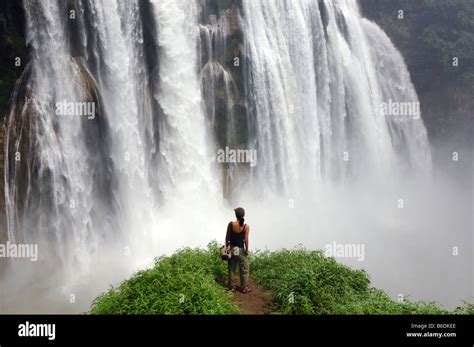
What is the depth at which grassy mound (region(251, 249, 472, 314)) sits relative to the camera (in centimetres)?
714

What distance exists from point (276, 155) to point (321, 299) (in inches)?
454

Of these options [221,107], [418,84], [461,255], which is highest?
[418,84]

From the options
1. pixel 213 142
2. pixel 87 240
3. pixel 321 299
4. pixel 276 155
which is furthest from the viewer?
pixel 276 155

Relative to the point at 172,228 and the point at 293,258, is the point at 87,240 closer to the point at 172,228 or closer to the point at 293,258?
the point at 172,228

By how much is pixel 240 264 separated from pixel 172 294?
4.05 ft

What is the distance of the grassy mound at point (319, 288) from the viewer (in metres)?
7.14

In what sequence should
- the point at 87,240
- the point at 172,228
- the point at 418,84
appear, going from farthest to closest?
the point at 418,84 → the point at 172,228 → the point at 87,240

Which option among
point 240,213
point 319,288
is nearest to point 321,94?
point 319,288

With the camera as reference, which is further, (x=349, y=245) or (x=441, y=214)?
(x=441, y=214)

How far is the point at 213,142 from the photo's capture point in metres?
17.2

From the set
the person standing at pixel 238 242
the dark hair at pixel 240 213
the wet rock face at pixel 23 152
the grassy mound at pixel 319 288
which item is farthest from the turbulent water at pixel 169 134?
the dark hair at pixel 240 213
